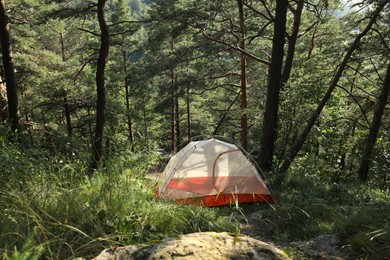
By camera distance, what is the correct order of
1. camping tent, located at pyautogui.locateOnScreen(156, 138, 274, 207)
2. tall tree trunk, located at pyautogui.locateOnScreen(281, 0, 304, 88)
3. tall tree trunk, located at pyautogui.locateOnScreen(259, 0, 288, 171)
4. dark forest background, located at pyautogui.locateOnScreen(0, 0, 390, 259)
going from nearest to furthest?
dark forest background, located at pyautogui.locateOnScreen(0, 0, 390, 259)
camping tent, located at pyautogui.locateOnScreen(156, 138, 274, 207)
tall tree trunk, located at pyautogui.locateOnScreen(259, 0, 288, 171)
tall tree trunk, located at pyautogui.locateOnScreen(281, 0, 304, 88)

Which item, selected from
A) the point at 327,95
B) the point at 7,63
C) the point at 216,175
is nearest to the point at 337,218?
the point at 216,175

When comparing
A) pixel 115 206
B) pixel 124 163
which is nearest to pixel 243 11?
pixel 124 163

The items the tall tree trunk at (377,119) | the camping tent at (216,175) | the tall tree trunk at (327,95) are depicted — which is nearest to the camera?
the camping tent at (216,175)

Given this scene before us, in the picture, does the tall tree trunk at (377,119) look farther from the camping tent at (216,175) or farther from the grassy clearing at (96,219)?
the grassy clearing at (96,219)

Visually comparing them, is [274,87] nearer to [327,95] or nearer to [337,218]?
[327,95]

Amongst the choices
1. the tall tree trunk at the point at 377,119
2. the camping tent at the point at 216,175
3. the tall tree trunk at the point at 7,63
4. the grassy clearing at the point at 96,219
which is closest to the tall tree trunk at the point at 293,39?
the tall tree trunk at the point at 377,119

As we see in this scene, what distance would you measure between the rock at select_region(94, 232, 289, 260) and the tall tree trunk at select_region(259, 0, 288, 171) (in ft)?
20.3

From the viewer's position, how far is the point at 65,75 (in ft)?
49.1

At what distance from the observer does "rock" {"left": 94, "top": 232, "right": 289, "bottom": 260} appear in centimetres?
202

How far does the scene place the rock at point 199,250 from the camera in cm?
202

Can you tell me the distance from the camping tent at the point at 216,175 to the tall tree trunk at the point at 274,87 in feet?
7.19

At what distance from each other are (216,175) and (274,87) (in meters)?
3.11

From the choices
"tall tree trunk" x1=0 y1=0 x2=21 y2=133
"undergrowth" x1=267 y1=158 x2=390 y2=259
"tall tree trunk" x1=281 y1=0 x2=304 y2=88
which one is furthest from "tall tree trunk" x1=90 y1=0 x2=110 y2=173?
"undergrowth" x1=267 y1=158 x2=390 y2=259

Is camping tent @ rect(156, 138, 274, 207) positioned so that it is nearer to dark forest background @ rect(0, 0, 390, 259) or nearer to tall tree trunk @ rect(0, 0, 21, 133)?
dark forest background @ rect(0, 0, 390, 259)
